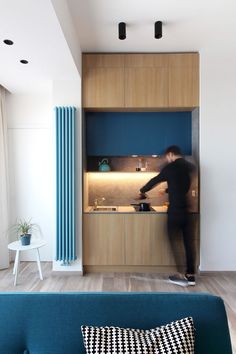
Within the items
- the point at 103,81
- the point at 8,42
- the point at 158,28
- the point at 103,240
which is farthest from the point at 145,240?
the point at 8,42

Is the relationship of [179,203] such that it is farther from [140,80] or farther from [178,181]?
[140,80]

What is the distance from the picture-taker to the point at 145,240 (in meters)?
Result: 3.89

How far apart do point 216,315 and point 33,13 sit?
2313 millimetres

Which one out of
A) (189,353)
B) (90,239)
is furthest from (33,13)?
(90,239)

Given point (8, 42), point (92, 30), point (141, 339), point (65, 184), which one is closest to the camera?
point (141, 339)

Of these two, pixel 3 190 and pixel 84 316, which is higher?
pixel 3 190

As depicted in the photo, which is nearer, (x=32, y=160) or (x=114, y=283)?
(x=114, y=283)

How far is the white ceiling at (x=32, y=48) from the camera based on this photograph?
210cm

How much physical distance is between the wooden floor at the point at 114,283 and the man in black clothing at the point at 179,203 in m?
0.20

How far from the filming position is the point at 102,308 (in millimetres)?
1262

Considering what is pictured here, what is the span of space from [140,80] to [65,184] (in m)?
1.78

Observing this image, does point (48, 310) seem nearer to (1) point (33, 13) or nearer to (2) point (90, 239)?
(1) point (33, 13)

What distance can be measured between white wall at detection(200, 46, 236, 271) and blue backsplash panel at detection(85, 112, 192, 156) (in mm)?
388

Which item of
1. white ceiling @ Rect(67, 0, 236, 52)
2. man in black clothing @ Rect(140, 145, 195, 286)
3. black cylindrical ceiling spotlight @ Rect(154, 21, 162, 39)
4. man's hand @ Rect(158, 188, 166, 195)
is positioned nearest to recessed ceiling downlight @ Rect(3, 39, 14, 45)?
white ceiling @ Rect(67, 0, 236, 52)
